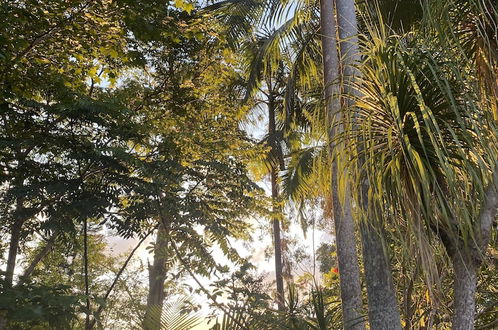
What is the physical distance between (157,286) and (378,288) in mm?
7938

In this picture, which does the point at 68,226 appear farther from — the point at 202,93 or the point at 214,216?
the point at 202,93

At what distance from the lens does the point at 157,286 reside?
9.96m

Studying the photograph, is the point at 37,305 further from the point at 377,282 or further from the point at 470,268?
the point at 470,268

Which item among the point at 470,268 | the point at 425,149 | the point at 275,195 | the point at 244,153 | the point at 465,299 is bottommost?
the point at 465,299

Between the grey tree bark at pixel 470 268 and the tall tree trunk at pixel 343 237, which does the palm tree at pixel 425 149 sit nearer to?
the grey tree bark at pixel 470 268

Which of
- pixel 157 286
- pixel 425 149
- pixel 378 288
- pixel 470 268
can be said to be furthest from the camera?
pixel 157 286

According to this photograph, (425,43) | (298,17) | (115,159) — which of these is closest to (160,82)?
(115,159)

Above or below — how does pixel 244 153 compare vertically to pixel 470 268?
above

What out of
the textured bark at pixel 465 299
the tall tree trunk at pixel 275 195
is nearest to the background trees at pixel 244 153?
the textured bark at pixel 465 299

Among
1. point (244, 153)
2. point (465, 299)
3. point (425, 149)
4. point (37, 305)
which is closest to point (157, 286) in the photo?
point (244, 153)

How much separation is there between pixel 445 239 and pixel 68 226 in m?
4.14

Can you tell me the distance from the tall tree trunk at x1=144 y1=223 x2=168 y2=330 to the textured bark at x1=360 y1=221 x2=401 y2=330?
134cm

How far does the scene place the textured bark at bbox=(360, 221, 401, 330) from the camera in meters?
2.79

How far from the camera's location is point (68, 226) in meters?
5.10
